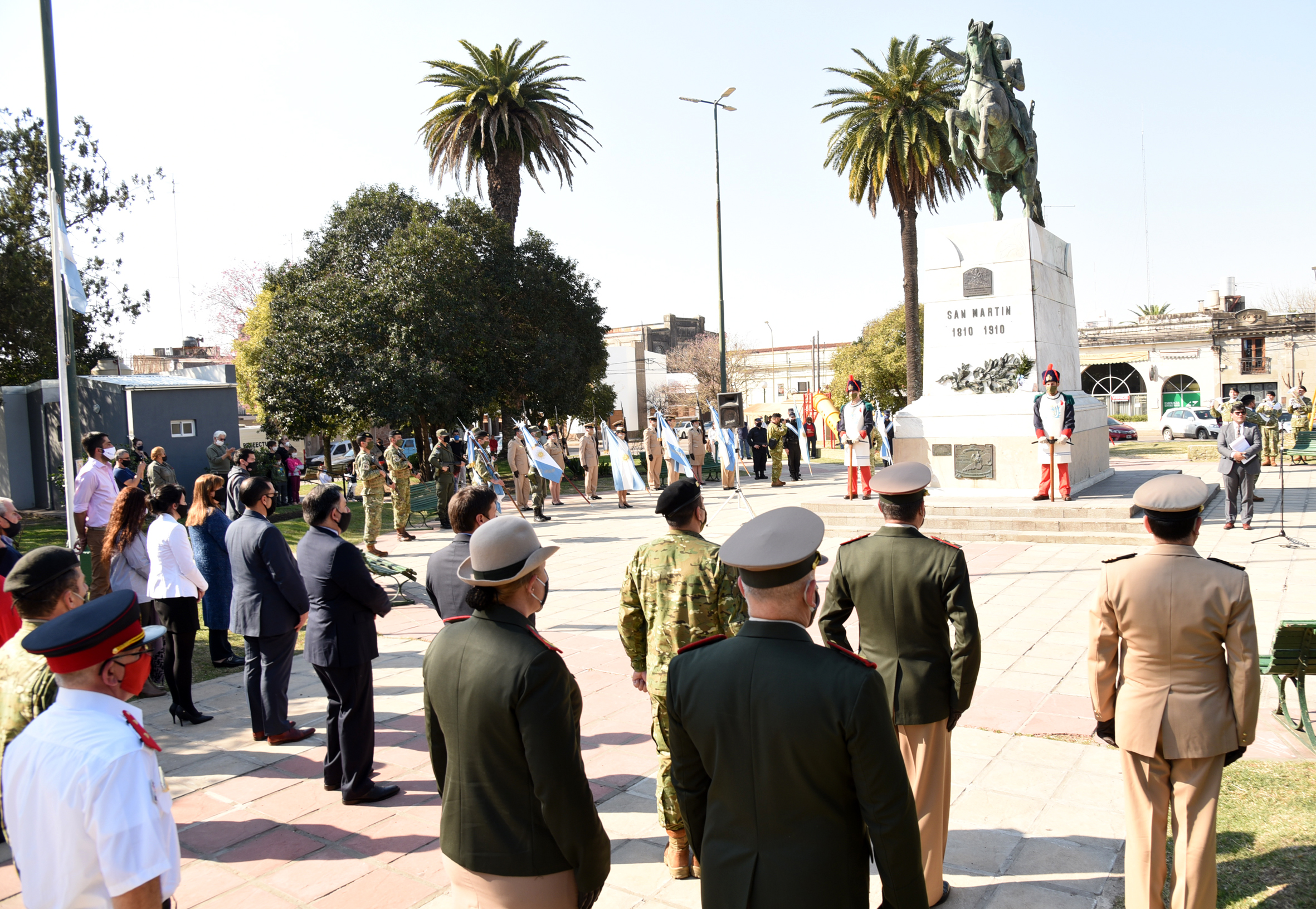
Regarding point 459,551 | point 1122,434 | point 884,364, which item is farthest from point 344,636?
point 1122,434

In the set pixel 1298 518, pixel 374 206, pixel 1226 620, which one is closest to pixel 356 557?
pixel 1226 620

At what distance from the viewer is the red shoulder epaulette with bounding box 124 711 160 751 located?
2340 mm

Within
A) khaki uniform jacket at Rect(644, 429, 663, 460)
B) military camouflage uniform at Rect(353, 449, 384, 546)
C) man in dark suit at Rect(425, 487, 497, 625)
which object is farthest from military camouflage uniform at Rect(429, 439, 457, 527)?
man in dark suit at Rect(425, 487, 497, 625)

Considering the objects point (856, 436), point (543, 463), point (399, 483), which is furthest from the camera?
point (543, 463)

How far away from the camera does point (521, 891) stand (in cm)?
263

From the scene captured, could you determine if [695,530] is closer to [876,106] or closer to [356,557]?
[356,557]

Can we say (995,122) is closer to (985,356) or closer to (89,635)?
(985,356)

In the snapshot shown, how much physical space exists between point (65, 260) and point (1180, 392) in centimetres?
5584

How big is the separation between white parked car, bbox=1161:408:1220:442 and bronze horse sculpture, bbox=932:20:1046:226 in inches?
1231

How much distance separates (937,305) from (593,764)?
484 inches

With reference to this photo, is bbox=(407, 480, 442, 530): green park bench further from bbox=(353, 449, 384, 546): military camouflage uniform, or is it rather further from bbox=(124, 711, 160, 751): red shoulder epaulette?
bbox=(124, 711, 160, 751): red shoulder epaulette

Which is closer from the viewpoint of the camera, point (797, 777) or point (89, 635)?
point (797, 777)

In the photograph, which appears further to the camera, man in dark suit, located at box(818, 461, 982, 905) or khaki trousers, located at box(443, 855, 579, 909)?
man in dark suit, located at box(818, 461, 982, 905)

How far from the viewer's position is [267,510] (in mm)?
6172
